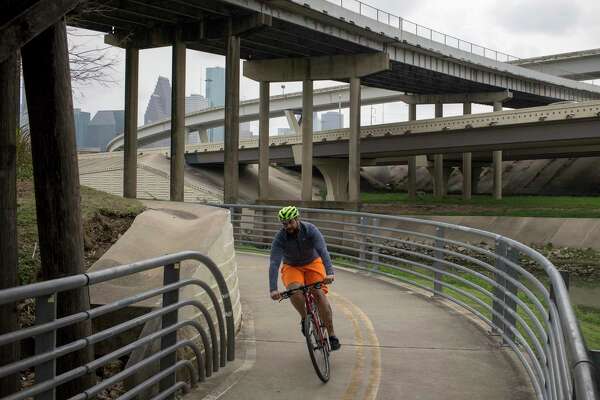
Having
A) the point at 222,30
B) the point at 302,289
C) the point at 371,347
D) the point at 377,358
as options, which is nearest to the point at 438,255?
the point at 371,347

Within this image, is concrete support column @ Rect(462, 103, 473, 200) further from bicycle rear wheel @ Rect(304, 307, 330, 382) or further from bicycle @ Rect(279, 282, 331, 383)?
bicycle rear wheel @ Rect(304, 307, 330, 382)

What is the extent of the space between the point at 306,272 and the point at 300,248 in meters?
0.29

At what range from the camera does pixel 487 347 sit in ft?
28.8

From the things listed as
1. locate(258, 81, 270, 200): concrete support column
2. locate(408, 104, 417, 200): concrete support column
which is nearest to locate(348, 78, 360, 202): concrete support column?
locate(258, 81, 270, 200): concrete support column

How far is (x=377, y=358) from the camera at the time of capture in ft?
26.8

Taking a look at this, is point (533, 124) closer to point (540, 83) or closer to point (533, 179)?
point (540, 83)

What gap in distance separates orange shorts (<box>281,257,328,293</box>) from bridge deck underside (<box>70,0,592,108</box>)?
2608 cm

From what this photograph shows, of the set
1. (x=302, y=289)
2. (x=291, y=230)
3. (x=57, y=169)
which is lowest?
(x=302, y=289)

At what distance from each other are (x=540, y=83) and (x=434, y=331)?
58799 millimetres

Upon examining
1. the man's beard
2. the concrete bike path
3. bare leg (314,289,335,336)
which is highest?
the man's beard

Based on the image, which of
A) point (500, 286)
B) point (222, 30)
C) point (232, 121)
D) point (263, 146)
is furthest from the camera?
point (263, 146)

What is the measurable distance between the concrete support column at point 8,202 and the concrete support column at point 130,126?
35.9 metres

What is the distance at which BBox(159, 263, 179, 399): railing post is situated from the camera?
6.13 meters

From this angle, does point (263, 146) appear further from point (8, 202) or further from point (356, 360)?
point (8, 202)
